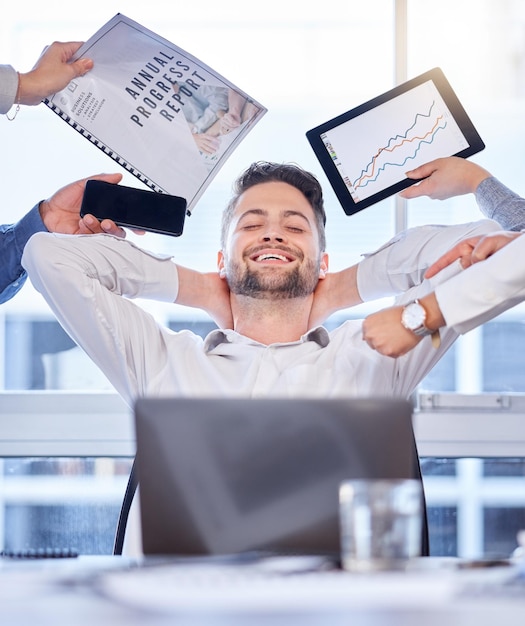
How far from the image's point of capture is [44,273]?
6.34 feet

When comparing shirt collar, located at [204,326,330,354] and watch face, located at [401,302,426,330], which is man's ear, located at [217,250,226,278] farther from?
watch face, located at [401,302,426,330]

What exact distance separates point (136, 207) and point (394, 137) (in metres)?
0.70

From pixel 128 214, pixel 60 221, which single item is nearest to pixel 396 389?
pixel 128 214

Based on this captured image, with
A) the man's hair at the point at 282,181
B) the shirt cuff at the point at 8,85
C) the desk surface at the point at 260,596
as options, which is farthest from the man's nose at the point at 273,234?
the desk surface at the point at 260,596

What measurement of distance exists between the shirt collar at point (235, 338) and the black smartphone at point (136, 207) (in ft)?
0.95

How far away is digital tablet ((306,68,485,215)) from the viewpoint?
210 centimetres

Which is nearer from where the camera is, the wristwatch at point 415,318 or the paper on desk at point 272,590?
the paper on desk at point 272,590

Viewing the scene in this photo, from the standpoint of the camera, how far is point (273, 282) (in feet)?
6.88

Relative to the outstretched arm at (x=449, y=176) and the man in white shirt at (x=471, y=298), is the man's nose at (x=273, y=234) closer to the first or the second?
the outstretched arm at (x=449, y=176)

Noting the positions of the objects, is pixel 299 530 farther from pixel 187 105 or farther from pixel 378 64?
pixel 378 64

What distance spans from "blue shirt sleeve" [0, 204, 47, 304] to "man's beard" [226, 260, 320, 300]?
558 mm

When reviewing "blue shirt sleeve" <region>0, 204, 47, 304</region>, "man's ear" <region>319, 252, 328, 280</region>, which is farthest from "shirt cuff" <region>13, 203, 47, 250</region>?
"man's ear" <region>319, 252, 328, 280</region>

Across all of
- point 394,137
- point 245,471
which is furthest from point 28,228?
point 245,471

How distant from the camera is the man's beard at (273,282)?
6.89 ft
